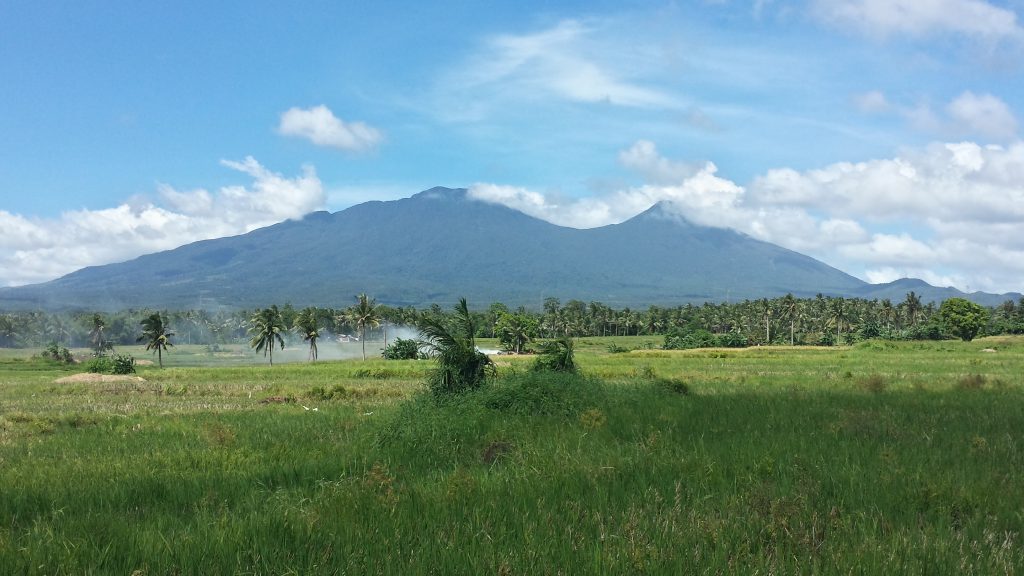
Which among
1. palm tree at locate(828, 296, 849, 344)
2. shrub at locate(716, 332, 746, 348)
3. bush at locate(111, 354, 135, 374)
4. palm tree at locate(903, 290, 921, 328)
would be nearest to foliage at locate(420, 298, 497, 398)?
bush at locate(111, 354, 135, 374)

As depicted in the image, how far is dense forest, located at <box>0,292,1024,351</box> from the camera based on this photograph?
115 m

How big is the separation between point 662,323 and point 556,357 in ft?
454

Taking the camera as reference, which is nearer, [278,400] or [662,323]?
[278,400]

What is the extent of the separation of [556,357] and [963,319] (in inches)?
4242

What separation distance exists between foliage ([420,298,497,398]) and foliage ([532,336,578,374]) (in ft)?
5.00

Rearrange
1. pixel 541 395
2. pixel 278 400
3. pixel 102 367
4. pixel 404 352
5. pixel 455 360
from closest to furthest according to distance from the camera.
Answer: pixel 541 395, pixel 455 360, pixel 278 400, pixel 102 367, pixel 404 352

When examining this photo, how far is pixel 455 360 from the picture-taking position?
15078mm

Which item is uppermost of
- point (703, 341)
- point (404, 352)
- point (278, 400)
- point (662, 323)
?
point (278, 400)

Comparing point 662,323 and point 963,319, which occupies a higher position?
point 963,319

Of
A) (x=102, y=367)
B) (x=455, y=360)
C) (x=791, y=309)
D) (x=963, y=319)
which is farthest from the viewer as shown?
(x=791, y=309)

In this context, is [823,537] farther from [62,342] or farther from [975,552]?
[62,342]

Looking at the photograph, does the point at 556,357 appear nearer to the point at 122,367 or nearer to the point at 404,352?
the point at 122,367

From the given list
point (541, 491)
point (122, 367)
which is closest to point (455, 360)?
point (541, 491)

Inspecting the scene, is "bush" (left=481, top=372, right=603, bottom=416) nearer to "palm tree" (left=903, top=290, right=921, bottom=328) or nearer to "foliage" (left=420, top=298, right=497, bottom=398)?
"foliage" (left=420, top=298, right=497, bottom=398)
